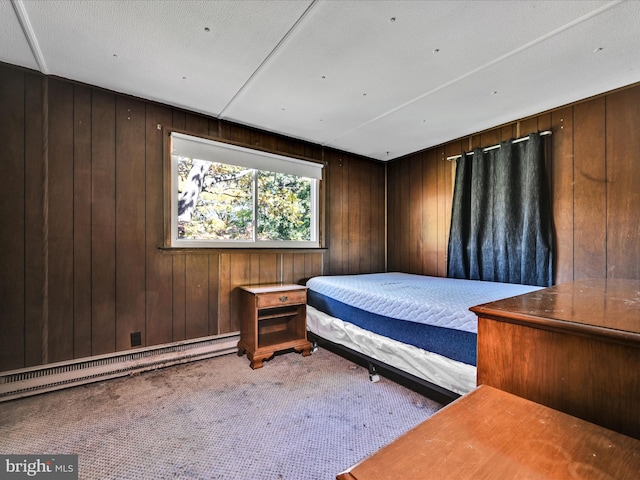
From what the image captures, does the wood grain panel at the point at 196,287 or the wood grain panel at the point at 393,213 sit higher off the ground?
the wood grain panel at the point at 393,213

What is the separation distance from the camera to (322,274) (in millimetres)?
3566

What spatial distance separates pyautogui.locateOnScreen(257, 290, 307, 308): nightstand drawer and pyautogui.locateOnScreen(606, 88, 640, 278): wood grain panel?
2516 millimetres

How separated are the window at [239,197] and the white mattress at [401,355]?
106 centimetres

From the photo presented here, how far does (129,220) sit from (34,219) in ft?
1.86

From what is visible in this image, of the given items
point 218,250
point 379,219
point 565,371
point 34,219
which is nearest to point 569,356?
point 565,371

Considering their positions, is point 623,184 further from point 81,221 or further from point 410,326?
point 81,221

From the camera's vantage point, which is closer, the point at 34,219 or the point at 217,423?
the point at 217,423

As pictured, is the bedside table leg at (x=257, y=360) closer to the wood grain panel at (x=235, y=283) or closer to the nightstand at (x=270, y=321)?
the nightstand at (x=270, y=321)

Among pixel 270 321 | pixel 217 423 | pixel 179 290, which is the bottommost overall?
pixel 217 423

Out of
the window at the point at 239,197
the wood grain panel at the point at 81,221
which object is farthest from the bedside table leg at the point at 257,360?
the wood grain panel at the point at 81,221

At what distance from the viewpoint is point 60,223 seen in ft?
7.14

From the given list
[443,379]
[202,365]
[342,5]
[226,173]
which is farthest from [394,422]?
[226,173]

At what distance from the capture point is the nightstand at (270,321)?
8.54ft

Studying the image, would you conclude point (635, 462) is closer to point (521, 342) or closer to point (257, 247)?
point (521, 342)
